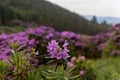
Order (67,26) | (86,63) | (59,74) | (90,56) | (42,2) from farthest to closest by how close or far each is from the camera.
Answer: (42,2)
(67,26)
(90,56)
(86,63)
(59,74)

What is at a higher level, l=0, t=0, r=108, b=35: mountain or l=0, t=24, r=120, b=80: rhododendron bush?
l=0, t=24, r=120, b=80: rhododendron bush

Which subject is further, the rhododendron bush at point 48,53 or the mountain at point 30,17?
the mountain at point 30,17

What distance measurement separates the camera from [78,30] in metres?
104

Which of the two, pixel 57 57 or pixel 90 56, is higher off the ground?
pixel 57 57

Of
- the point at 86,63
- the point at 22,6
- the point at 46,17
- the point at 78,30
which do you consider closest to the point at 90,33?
the point at 78,30

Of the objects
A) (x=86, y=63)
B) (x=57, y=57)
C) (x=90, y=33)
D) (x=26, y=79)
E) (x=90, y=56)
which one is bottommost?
(x=90, y=33)

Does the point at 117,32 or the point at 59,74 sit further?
the point at 117,32

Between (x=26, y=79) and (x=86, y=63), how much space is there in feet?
19.8

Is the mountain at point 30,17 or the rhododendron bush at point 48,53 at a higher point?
the rhododendron bush at point 48,53

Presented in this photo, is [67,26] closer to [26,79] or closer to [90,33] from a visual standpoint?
[90,33]

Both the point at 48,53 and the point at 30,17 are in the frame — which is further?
the point at 30,17

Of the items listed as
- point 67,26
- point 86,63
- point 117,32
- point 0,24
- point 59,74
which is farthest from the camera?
point 67,26

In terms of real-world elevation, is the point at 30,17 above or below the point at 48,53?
below

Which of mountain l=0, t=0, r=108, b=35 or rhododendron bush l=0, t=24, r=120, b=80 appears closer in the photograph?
rhododendron bush l=0, t=24, r=120, b=80
